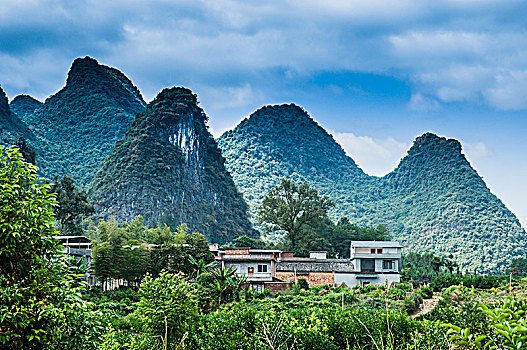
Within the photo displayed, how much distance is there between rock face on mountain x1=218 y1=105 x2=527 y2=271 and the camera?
71.0 meters

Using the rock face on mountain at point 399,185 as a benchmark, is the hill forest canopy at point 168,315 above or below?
below

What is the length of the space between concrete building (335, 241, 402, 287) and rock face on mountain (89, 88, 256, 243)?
31.2m

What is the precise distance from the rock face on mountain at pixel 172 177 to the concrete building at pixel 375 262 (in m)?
31.2

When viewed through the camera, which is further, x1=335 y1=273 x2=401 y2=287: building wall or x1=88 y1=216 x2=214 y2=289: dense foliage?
x1=335 y1=273 x2=401 y2=287: building wall

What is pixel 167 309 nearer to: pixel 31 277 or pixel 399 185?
pixel 31 277

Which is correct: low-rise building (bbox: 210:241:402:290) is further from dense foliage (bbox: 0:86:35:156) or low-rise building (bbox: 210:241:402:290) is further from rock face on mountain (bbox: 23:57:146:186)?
Result: rock face on mountain (bbox: 23:57:146:186)

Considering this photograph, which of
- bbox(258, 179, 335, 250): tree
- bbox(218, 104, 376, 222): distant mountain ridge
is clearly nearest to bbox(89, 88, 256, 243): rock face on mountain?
bbox(258, 179, 335, 250): tree

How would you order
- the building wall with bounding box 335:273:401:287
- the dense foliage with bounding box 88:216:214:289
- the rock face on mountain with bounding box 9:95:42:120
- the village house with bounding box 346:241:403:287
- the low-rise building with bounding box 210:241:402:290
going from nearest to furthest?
the dense foliage with bounding box 88:216:214:289 < the low-rise building with bounding box 210:241:402:290 < the building wall with bounding box 335:273:401:287 < the village house with bounding box 346:241:403:287 < the rock face on mountain with bounding box 9:95:42:120

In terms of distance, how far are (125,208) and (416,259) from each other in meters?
40.2

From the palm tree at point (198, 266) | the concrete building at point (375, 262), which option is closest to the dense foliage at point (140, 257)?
the palm tree at point (198, 266)

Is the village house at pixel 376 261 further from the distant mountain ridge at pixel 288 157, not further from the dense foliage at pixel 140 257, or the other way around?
the distant mountain ridge at pixel 288 157

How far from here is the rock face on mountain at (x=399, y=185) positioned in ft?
233

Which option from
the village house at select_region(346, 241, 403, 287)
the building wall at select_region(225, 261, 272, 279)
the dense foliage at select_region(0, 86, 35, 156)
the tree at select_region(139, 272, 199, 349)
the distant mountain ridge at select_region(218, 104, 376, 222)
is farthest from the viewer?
the distant mountain ridge at select_region(218, 104, 376, 222)

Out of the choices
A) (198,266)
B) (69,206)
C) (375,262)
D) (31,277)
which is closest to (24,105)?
(69,206)
